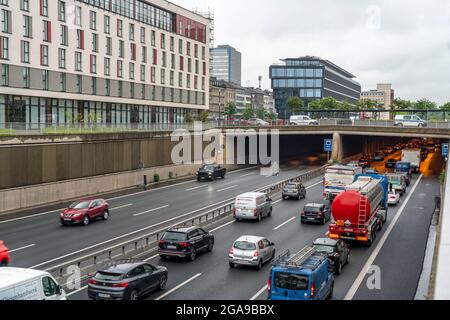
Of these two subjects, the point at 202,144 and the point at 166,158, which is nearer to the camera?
the point at 166,158

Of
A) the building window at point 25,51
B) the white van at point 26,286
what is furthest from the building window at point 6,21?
the white van at point 26,286

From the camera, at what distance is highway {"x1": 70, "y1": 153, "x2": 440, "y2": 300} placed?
21.6 m

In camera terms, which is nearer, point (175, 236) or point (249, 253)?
point (249, 253)

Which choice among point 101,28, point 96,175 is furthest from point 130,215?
point 101,28

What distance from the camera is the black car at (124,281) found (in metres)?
19.2

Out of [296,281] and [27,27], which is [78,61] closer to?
[27,27]

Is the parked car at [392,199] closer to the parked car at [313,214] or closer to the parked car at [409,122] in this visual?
the parked car at [313,214]

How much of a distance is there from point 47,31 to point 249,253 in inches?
1858

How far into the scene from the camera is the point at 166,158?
2542 inches

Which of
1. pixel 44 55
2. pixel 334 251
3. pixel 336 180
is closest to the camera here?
pixel 334 251

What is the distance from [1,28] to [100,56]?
16.6 meters

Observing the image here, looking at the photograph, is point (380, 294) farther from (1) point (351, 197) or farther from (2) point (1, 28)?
(2) point (1, 28)

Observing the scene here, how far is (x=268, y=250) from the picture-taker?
86.4ft

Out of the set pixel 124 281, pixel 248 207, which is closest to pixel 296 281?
pixel 124 281
